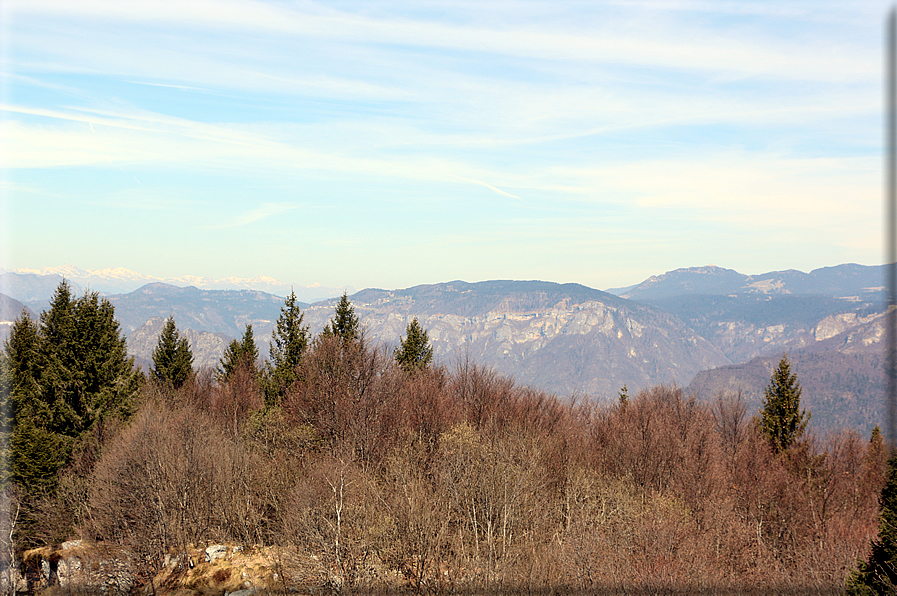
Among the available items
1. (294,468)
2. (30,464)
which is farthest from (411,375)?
(30,464)

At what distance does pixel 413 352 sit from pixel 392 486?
98.4ft

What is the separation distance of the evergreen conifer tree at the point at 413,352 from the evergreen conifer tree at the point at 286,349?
35.7 feet

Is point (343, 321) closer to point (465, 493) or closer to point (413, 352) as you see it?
point (413, 352)

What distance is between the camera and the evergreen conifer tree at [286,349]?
57.8m

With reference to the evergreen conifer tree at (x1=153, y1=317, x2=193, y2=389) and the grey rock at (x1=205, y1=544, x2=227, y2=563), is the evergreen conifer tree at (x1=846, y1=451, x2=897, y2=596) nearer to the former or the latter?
the grey rock at (x1=205, y1=544, x2=227, y2=563)

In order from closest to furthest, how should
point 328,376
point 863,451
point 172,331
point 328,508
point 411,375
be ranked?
point 328,508, point 328,376, point 411,375, point 863,451, point 172,331

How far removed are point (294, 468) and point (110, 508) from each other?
38.3 feet

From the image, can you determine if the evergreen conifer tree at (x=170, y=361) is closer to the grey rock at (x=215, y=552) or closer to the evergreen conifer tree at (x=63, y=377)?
the evergreen conifer tree at (x=63, y=377)

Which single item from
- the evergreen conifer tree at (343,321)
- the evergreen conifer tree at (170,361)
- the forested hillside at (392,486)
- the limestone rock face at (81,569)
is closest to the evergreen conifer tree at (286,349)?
the forested hillside at (392,486)

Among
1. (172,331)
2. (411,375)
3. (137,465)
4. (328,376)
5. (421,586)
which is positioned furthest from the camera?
(172,331)

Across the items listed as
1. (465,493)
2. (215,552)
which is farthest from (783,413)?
(215,552)

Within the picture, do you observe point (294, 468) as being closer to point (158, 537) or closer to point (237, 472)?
point (237, 472)

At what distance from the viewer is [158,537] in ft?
115

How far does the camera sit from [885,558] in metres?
19.6
